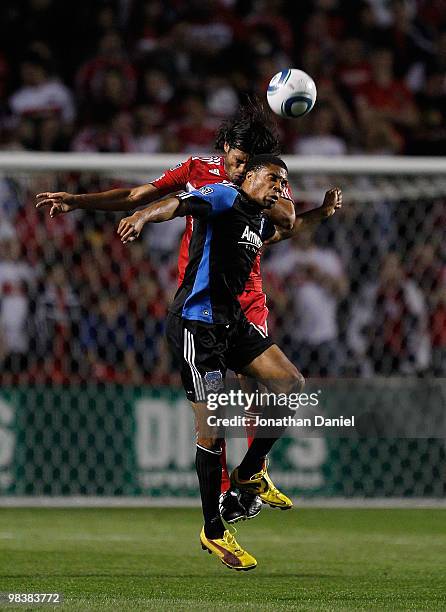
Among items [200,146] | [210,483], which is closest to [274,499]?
[210,483]

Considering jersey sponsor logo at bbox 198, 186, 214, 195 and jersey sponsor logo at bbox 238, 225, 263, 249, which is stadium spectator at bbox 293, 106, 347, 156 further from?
jersey sponsor logo at bbox 198, 186, 214, 195

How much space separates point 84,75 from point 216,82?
4.62 feet

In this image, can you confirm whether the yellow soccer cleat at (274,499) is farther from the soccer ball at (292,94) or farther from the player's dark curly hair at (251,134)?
the soccer ball at (292,94)

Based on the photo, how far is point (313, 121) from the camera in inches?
490

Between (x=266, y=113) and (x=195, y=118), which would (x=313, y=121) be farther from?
(x=266, y=113)

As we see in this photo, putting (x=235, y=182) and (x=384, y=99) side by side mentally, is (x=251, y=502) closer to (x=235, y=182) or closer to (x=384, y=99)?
(x=235, y=182)

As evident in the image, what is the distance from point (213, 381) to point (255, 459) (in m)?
0.62

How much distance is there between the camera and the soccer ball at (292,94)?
22.3 feet

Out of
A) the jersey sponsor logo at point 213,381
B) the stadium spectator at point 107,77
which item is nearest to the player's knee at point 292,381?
the jersey sponsor logo at point 213,381

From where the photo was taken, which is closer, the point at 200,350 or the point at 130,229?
the point at 130,229

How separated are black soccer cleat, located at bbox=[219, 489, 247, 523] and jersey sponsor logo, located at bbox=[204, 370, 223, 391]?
73cm

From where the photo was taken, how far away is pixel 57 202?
6.20 m

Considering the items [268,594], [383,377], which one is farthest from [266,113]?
[383,377]

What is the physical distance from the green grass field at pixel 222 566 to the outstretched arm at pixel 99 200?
1.95m
